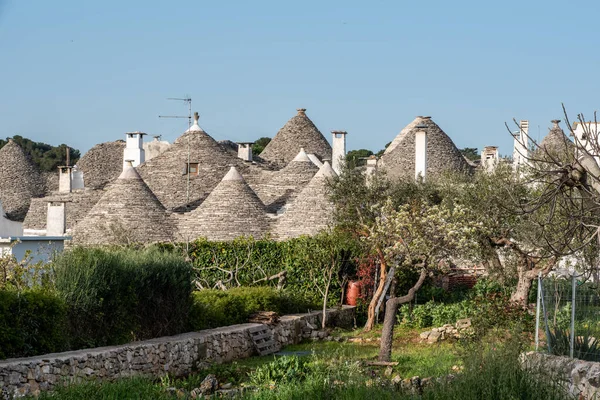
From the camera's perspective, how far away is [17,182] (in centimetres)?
5303

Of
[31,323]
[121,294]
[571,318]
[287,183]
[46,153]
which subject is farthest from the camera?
[46,153]

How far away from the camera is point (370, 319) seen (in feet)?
75.8

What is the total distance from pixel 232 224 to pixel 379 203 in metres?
10.5

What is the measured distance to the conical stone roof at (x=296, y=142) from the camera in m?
46.5

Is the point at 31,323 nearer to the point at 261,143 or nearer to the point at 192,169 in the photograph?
the point at 192,169

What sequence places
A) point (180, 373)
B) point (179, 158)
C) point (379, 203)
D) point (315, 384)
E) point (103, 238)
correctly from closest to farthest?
point (315, 384) → point (180, 373) → point (379, 203) → point (103, 238) → point (179, 158)

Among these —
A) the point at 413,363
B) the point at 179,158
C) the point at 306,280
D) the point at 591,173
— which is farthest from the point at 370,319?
the point at 179,158

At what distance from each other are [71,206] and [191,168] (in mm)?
4965

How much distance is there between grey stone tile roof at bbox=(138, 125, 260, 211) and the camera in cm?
3825

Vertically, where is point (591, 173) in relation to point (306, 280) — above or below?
above

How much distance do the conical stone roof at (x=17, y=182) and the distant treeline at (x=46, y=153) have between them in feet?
65.2

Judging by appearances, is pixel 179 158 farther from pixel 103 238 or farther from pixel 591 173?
pixel 591 173

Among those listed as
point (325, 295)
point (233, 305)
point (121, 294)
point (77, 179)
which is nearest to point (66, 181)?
point (77, 179)

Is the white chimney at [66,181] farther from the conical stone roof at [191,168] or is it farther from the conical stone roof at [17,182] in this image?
the conical stone roof at [17,182]
